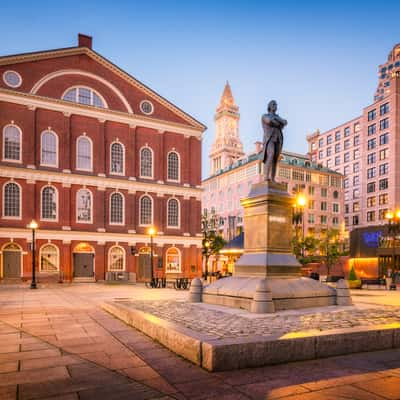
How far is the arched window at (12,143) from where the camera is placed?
35.2 metres

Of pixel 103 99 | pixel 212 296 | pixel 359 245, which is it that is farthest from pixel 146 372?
pixel 359 245

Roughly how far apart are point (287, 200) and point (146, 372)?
812cm

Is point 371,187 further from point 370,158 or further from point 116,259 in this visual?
point 116,259

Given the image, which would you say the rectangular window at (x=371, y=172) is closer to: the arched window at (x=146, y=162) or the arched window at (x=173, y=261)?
the arched window at (x=173, y=261)

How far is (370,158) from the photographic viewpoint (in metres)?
84.1

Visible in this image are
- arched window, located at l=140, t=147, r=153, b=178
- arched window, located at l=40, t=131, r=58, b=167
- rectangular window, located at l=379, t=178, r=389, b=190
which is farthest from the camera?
rectangular window, located at l=379, t=178, r=389, b=190

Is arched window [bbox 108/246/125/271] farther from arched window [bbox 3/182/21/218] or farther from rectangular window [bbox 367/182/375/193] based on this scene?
rectangular window [bbox 367/182/375/193]

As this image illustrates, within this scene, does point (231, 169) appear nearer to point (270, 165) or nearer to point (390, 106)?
point (390, 106)

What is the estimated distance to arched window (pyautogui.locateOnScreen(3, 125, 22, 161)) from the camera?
35188 millimetres

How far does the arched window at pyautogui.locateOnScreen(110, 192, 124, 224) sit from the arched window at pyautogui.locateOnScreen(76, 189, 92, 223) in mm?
2326

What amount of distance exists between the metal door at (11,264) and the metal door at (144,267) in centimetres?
1178

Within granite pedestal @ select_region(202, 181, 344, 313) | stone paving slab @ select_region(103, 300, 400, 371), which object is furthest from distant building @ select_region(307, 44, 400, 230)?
stone paving slab @ select_region(103, 300, 400, 371)

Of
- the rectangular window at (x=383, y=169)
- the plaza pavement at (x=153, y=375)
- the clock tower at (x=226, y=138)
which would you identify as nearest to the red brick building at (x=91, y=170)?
the plaza pavement at (x=153, y=375)

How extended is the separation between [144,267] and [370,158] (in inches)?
2489
